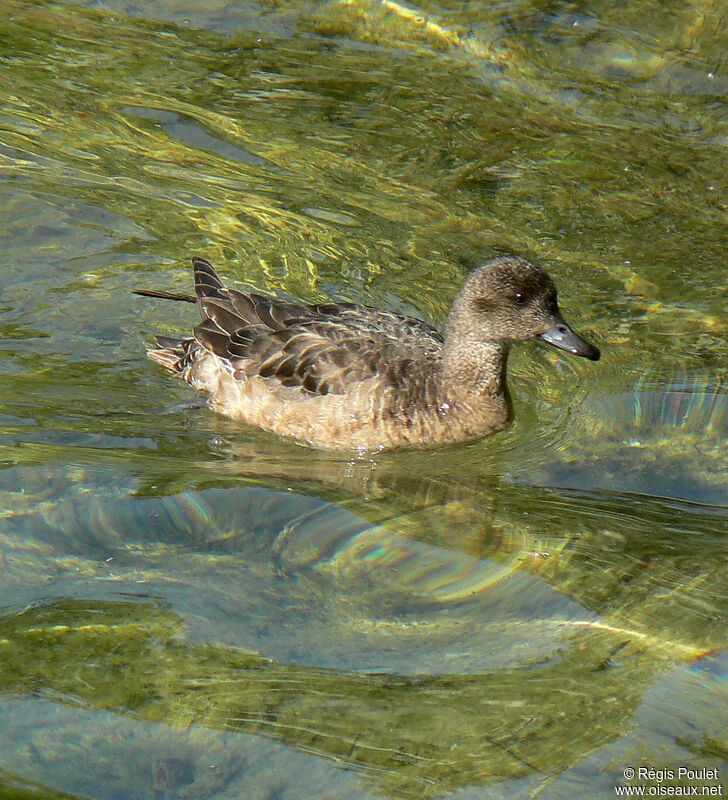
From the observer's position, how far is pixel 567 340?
6863mm

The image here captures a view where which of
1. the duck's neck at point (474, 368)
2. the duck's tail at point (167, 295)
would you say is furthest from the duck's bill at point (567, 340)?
the duck's tail at point (167, 295)

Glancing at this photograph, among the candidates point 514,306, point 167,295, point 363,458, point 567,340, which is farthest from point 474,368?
point 167,295

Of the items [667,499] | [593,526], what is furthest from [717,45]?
[593,526]

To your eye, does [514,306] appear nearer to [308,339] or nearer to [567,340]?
[567,340]

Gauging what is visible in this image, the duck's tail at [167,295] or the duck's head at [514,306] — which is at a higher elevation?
the duck's head at [514,306]

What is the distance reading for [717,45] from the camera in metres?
10.3

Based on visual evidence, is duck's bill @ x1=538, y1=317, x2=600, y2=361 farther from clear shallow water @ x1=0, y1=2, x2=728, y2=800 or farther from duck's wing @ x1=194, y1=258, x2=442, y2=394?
duck's wing @ x1=194, y1=258, x2=442, y2=394

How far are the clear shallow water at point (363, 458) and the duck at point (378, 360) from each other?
0.65ft

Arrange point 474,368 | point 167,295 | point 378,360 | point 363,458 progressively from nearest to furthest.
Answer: point 363,458
point 378,360
point 474,368
point 167,295

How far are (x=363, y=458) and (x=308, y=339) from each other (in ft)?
2.89

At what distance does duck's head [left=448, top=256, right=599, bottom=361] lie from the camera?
685cm

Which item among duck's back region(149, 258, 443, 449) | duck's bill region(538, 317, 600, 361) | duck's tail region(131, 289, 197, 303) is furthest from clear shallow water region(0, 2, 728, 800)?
duck's bill region(538, 317, 600, 361)

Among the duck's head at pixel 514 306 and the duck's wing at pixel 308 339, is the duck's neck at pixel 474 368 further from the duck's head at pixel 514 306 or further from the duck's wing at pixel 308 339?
the duck's wing at pixel 308 339

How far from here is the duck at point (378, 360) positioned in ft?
22.6
